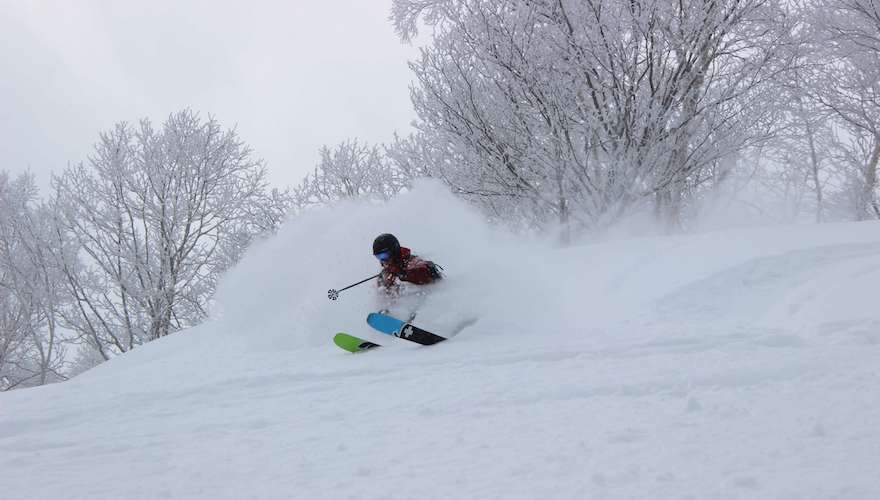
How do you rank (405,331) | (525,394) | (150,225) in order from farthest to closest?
(150,225), (405,331), (525,394)

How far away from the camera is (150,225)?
14.3 metres

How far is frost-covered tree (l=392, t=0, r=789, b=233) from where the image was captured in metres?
7.66

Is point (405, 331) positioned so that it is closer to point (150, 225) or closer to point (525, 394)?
point (525, 394)

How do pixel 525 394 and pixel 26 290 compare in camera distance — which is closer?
pixel 525 394

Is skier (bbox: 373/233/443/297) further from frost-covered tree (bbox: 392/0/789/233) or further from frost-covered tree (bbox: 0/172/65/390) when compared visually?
frost-covered tree (bbox: 0/172/65/390)

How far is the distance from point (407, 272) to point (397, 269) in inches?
4.1

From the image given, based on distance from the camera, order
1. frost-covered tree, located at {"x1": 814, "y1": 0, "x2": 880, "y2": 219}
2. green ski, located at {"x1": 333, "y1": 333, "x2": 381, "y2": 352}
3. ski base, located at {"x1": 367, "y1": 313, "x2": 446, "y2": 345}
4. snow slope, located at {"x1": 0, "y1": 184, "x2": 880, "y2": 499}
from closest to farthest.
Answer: snow slope, located at {"x1": 0, "y1": 184, "x2": 880, "y2": 499} < ski base, located at {"x1": 367, "y1": 313, "x2": 446, "y2": 345} < green ski, located at {"x1": 333, "y1": 333, "x2": 381, "y2": 352} < frost-covered tree, located at {"x1": 814, "y1": 0, "x2": 880, "y2": 219}

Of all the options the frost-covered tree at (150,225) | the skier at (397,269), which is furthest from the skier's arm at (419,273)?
the frost-covered tree at (150,225)

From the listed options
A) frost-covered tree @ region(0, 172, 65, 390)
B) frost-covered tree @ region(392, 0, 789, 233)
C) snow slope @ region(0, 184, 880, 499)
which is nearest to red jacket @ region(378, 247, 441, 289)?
snow slope @ region(0, 184, 880, 499)

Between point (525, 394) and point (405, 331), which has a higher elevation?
point (405, 331)

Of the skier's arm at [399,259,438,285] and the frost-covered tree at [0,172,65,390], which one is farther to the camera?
the frost-covered tree at [0,172,65,390]

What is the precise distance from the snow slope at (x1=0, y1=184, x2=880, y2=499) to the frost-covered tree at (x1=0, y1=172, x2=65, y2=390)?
34.1ft

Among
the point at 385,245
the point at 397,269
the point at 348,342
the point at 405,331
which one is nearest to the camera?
the point at 405,331

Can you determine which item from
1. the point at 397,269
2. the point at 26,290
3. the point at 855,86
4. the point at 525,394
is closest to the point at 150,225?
the point at 26,290
